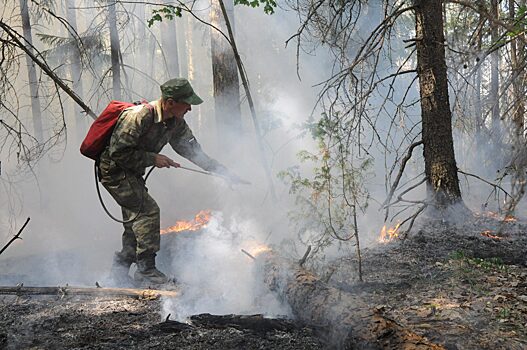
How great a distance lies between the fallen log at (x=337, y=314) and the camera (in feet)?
9.60

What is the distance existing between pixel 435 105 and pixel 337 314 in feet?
12.6

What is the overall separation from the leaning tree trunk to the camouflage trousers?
382 centimetres

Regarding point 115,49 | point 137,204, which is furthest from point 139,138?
point 115,49

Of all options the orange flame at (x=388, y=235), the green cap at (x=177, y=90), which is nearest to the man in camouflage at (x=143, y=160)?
the green cap at (x=177, y=90)

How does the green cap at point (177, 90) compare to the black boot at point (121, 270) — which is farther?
the black boot at point (121, 270)

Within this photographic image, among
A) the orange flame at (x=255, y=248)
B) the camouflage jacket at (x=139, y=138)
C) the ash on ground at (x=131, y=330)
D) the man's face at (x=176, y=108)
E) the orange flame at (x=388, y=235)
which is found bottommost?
the ash on ground at (x=131, y=330)

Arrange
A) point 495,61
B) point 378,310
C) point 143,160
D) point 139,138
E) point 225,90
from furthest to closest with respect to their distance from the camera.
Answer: point 225,90
point 495,61
point 143,160
point 139,138
point 378,310

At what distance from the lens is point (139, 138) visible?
515cm

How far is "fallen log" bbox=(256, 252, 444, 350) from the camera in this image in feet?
9.60

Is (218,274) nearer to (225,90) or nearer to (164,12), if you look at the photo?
(164,12)

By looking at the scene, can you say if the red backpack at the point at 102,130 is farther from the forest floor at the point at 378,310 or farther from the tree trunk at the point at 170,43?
the tree trunk at the point at 170,43

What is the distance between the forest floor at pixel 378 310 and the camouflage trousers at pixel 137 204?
794 mm

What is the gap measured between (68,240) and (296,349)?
910cm

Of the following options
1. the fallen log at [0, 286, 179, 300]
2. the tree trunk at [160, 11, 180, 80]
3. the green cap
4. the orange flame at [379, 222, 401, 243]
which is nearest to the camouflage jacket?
the green cap
